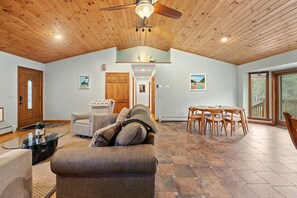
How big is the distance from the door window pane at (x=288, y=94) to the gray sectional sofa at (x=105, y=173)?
6.04m

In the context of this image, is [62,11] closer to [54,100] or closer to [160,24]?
[160,24]

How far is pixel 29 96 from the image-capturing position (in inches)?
234

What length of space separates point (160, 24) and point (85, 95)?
12.7 ft

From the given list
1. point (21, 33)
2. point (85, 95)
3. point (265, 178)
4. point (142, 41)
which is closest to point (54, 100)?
point (85, 95)

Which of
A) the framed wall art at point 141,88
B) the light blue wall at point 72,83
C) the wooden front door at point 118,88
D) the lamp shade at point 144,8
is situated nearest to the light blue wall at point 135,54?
the light blue wall at point 72,83

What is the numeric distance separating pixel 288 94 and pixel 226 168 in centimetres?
469

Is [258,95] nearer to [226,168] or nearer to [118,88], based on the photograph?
[226,168]

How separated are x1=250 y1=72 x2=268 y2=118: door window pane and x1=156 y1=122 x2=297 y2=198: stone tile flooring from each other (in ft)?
7.93

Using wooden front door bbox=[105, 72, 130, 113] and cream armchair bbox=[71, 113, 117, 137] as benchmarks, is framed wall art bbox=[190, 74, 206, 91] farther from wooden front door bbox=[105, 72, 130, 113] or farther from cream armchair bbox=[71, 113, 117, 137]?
cream armchair bbox=[71, 113, 117, 137]

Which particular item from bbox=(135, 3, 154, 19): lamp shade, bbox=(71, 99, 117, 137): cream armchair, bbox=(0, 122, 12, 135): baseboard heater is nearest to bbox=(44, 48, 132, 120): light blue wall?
bbox=(0, 122, 12, 135): baseboard heater

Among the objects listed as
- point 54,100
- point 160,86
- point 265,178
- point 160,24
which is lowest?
point 265,178

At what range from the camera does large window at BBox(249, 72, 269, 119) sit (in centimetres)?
622

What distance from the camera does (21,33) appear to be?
3.94 meters

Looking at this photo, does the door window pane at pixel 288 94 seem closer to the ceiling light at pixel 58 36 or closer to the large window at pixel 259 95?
the large window at pixel 259 95
